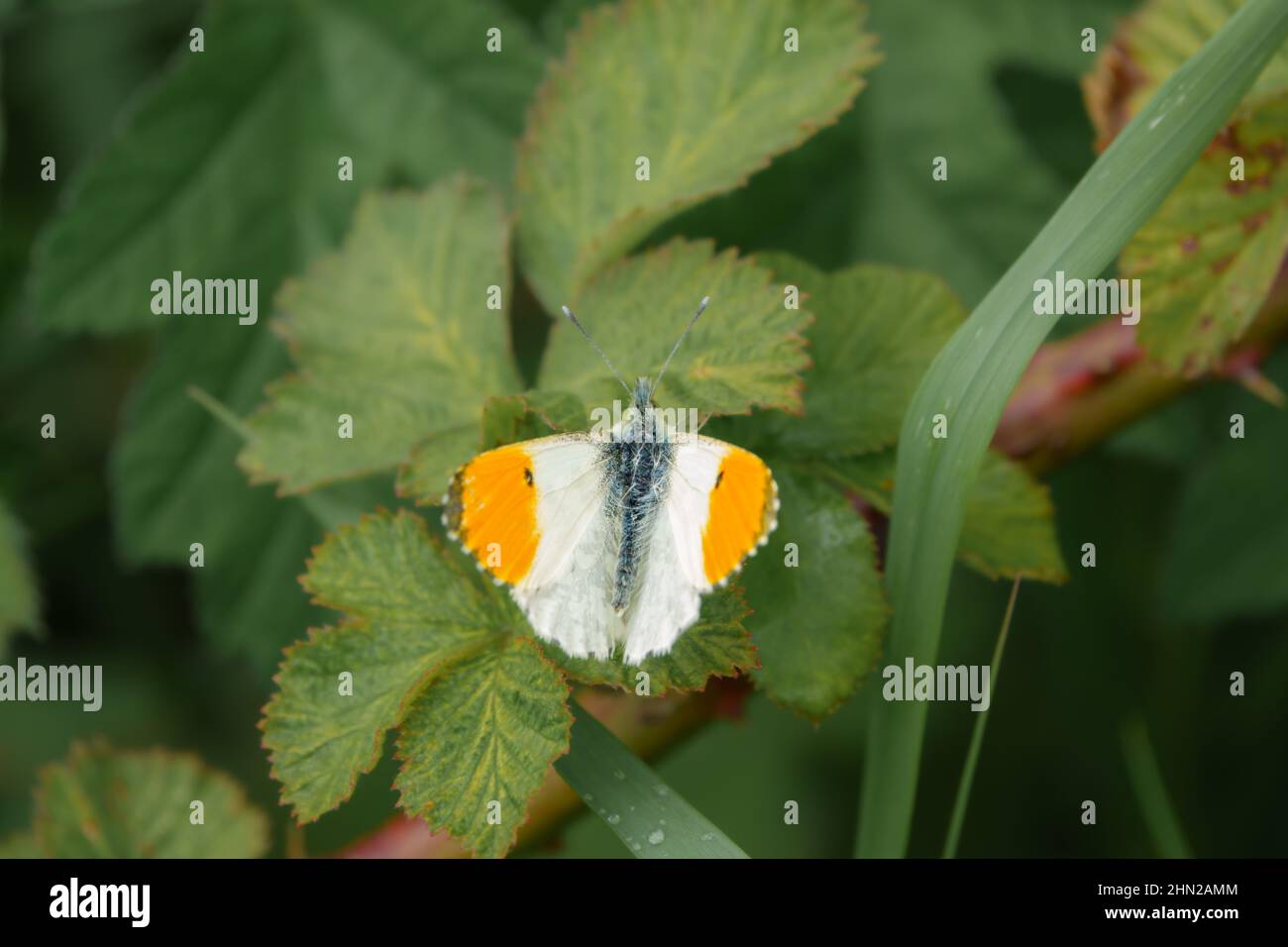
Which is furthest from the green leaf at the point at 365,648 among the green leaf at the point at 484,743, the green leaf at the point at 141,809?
the green leaf at the point at 141,809

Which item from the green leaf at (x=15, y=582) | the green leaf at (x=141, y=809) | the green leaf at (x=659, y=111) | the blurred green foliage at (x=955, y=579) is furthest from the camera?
the blurred green foliage at (x=955, y=579)

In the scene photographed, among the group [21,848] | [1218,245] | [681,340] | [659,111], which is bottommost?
[21,848]

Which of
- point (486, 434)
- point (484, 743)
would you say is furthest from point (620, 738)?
point (486, 434)

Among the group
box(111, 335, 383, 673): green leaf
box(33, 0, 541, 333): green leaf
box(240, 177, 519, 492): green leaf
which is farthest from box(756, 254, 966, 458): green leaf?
box(111, 335, 383, 673): green leaf

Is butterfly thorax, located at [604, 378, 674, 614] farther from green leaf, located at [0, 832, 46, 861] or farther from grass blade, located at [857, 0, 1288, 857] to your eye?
green leaf, located at [0, 832, 46, 861]

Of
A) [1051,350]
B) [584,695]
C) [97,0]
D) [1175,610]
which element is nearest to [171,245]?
[97,0]

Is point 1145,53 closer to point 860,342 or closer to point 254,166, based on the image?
point 860,342

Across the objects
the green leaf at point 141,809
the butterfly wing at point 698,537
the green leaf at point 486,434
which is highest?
the green leaf at point 486,434

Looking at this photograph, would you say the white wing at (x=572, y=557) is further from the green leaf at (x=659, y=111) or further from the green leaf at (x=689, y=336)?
the green leaf at (x=659, y=111)
